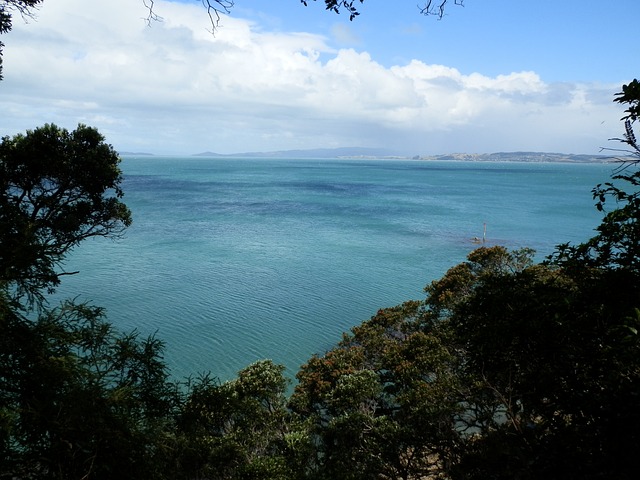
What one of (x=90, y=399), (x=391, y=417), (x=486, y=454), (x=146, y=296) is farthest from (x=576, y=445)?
(x=146, y=296)

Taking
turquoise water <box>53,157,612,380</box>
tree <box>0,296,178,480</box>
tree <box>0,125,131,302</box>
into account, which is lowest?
turquoise water <box>53,157,612,380</box>

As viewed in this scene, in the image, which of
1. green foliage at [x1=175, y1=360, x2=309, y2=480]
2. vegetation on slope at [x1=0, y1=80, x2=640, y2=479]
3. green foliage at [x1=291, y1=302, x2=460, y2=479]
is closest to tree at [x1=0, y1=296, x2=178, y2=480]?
vegetation on slope at [x1=0, y1=80, x2=640, y2=479]

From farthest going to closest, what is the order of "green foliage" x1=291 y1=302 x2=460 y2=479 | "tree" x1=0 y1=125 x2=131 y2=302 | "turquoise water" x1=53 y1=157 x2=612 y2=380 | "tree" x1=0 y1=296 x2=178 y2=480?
"turquoise water" x1=53 y1=157 x2=612 y2=380, "tree" x1=0 y1=125 x2=131 y2=302, "green foliage" x1=291 y1=302 x2=460 y2=479, "tree" x1=0 y1=296 x2=178 y2=480

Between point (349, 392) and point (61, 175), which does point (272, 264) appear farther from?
point (349, 392)

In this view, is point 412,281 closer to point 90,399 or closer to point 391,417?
point 391,417

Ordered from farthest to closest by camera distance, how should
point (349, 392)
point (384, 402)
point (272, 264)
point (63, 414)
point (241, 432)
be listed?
point (272, 264) → point (384, 402) → point (349, 392) → point (241, 432) → point (63, 414)

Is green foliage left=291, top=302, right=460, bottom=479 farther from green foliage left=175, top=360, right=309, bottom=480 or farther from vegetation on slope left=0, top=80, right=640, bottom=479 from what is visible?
green foliage left=175, top=360, right=309, bottom=480

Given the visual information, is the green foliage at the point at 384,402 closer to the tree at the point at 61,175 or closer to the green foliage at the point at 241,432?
the green foliage at the point at 241,432

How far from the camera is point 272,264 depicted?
35.9 m

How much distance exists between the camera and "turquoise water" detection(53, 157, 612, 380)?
22328 millimetres

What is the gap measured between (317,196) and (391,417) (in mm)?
75009

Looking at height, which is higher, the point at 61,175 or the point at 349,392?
the point at 61,175

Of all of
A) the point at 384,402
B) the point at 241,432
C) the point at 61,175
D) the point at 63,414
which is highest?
the point at 61,175

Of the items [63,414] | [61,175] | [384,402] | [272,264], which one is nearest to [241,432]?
[384,402]
